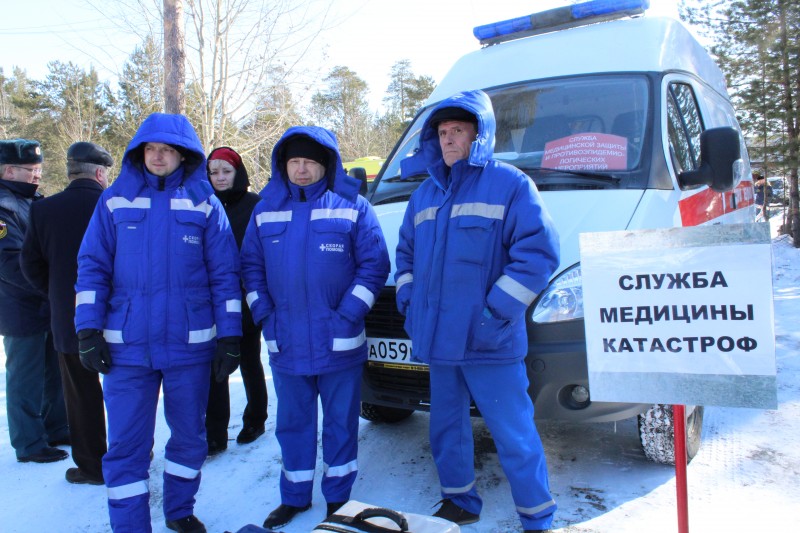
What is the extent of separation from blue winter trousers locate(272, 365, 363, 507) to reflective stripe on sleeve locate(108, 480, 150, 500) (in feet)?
2.10

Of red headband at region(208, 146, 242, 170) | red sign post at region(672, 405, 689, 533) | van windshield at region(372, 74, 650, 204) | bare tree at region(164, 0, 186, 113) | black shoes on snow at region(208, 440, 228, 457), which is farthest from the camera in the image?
bare tree at region(164, 0, 186, 113)

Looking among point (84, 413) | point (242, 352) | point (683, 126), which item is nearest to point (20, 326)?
point (84, 413)

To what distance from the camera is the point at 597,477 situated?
320 centimetres

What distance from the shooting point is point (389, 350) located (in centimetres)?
308

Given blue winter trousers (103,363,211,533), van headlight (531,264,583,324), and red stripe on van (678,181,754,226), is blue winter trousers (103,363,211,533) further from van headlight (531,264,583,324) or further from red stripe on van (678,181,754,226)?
red stripe on van (678,181,754,226)

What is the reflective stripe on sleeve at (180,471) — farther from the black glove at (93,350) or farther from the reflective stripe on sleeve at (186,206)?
the reflective stripe on sleeve at (186,206)

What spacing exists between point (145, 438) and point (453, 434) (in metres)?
1.40

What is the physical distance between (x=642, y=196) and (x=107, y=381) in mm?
2639

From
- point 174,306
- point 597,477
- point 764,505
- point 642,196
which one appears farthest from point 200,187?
point 764,505

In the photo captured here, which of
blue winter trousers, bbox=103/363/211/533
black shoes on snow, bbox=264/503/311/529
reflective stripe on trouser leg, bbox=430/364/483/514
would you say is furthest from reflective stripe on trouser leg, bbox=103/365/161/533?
reflective stripe on trouser leg, bbox=430/364/483/514

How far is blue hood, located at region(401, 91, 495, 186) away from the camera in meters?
2.58

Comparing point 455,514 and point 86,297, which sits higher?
point 86,297

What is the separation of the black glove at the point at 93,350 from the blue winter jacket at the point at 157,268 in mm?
40

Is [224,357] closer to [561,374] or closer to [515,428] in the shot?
[515,428]
